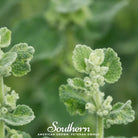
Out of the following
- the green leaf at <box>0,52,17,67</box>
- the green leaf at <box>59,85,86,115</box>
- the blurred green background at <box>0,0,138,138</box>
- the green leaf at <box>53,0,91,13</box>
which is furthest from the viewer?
the blurred green background at <box>0,0,138,138</box>

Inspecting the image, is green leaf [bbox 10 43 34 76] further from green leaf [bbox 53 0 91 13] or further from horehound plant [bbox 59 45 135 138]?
green leaf [bbox 53 0 91 13]

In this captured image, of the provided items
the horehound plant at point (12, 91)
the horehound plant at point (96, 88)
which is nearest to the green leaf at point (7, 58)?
the horehound plant at point (12, 91)

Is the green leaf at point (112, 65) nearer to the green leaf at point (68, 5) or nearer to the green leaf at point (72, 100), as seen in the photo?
the green leaf at point (72, 100)

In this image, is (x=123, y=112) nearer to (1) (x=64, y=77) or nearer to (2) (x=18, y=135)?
(2) (x=18, y=135)

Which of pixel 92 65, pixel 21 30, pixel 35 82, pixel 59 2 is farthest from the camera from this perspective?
pixel 35 82

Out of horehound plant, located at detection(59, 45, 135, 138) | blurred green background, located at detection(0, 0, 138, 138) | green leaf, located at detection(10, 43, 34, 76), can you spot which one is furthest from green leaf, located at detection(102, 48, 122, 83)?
blurred green background, located at detection(0, 0, 138, 138)

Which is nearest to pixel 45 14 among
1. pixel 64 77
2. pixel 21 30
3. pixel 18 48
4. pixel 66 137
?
pixel 21 30
